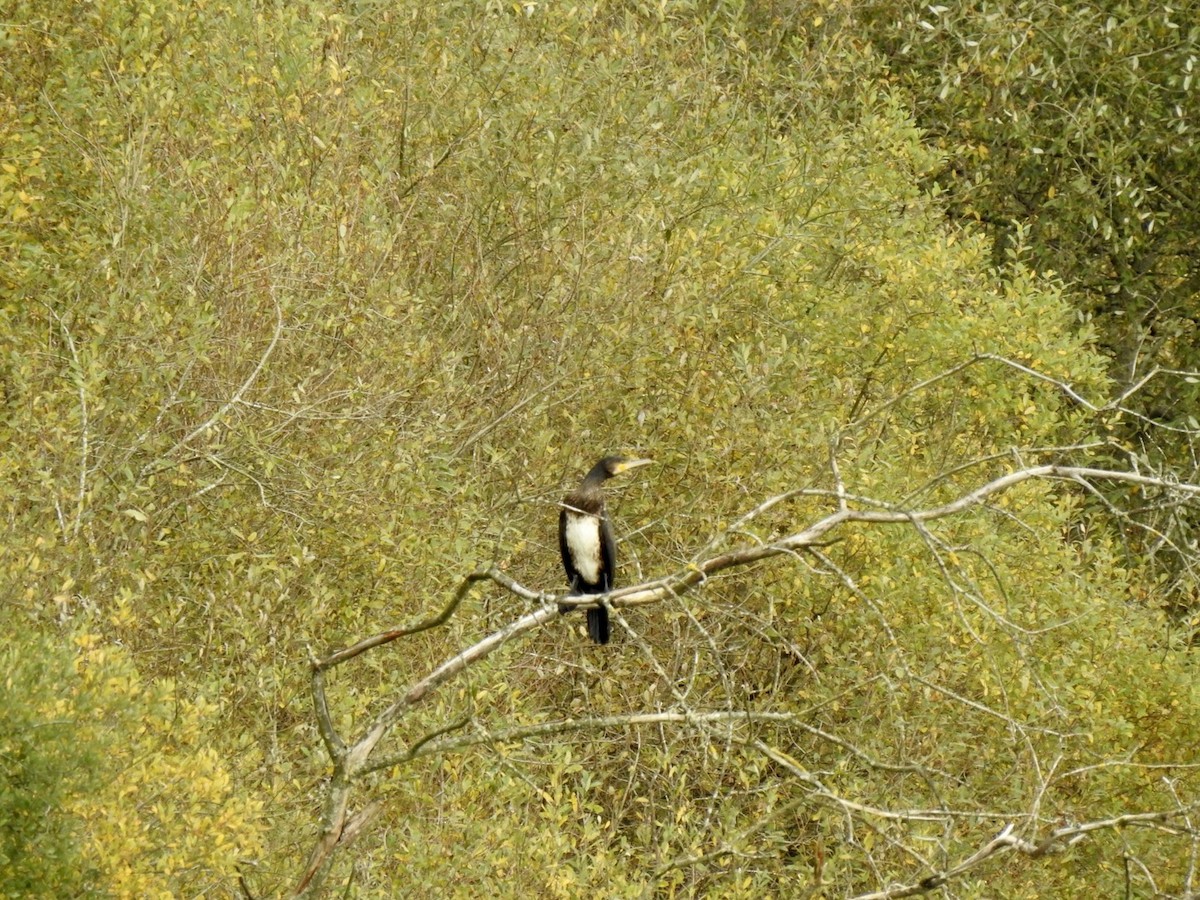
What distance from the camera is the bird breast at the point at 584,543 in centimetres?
935

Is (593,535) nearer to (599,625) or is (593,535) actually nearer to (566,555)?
(566,555)

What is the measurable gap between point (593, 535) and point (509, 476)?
1096 millimetres

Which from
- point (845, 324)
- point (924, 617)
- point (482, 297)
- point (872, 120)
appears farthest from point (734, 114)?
point (924, 617)

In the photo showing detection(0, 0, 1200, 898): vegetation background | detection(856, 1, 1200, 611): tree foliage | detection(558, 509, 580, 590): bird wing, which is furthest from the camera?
detection(856, 1, 1200, 611): tree foliage

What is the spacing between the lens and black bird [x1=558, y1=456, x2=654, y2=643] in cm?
927

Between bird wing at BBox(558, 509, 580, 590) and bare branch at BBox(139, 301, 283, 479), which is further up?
bare branch at BBox(139, 301, 283, 479)

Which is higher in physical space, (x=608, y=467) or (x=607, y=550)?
(x=608, y=467)

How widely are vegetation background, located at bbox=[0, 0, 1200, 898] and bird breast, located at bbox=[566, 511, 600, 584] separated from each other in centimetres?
37

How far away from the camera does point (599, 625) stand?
30.8ft

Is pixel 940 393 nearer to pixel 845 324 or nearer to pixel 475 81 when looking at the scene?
pixel 845 324

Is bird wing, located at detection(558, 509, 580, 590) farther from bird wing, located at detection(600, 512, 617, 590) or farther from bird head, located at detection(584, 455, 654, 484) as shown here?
bird head, located at detection(584, 455, 654, 484)

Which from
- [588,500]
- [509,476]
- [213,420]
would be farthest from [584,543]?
[213,420]

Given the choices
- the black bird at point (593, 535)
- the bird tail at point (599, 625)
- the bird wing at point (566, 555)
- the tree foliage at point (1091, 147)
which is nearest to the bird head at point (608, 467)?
the black bird at point (593, 535)

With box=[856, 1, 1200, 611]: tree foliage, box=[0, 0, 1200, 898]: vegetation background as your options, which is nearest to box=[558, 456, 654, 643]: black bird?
box=[0, 0, 1200, 898]: vegetation background
